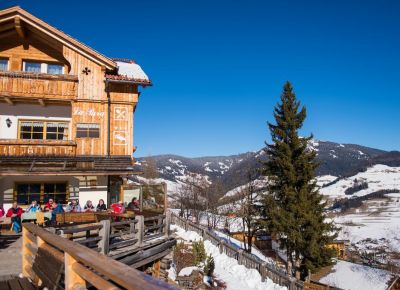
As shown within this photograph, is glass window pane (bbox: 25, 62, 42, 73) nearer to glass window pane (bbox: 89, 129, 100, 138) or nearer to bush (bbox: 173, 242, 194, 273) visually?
glass window pane (bbox: 89, 129, 100, 138)

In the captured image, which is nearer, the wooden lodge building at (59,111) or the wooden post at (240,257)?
the wooden lodge building at (59,111)

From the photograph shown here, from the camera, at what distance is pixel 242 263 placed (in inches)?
858

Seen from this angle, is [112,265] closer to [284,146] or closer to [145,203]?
[145,203]

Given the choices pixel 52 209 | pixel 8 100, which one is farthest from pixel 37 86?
pixel 52 209

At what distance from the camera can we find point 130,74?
20.7 metres

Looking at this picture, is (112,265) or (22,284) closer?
(112,265)

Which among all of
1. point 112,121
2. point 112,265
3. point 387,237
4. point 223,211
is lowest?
point 387,237

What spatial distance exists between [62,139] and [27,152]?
195 cm

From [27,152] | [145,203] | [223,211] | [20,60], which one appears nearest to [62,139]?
[27,152]

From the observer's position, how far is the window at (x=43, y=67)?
19.8 m

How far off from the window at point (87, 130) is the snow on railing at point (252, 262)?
11.5 m

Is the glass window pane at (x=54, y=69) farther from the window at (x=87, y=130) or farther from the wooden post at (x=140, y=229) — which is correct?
the wooden post at (x=140, y=229)

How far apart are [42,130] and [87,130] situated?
8.24ft

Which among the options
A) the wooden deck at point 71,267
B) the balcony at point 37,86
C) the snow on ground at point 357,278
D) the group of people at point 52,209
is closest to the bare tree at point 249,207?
the snow on ground at point 357,278
